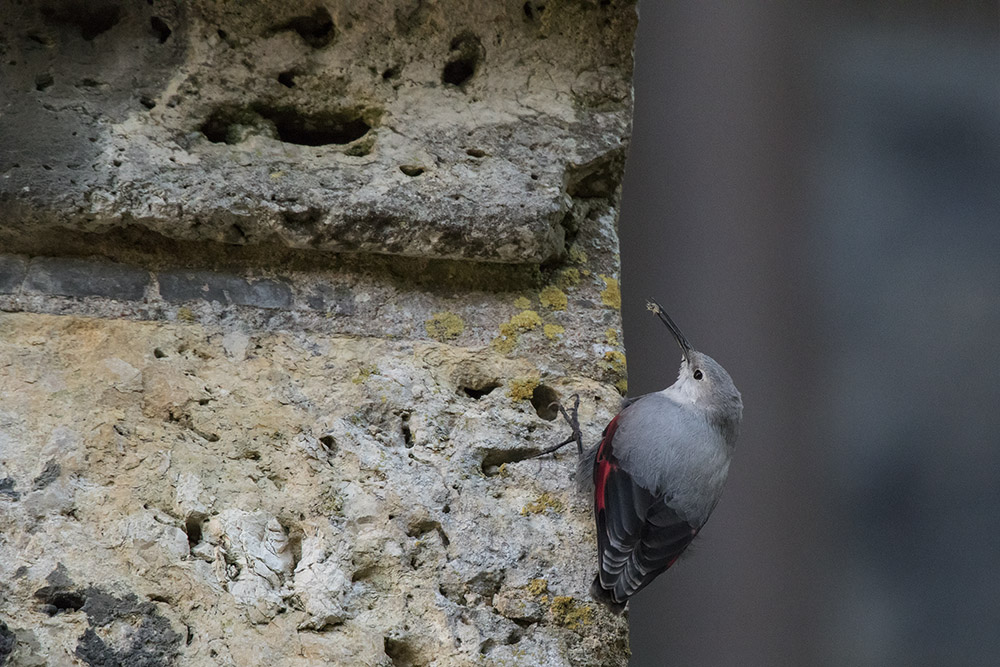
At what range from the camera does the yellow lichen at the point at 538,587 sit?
172cm

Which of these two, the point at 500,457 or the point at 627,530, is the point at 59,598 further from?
the point at 627,530

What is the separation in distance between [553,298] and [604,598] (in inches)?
22.2

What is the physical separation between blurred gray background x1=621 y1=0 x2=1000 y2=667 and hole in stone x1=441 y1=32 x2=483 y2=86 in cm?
135

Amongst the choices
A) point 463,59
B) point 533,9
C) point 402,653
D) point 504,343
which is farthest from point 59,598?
point 533,9

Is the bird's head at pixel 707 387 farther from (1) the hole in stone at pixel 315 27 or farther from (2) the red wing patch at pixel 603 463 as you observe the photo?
(1) the hole in stone at pixel 315 27

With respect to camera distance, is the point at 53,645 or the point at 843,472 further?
the point at 843,472

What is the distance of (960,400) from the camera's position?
3.31 meters

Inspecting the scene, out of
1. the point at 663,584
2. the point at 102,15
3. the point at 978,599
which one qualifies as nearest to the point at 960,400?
the point at 978,599

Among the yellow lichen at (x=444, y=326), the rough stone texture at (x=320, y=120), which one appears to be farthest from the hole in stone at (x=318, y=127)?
the yellow lichen at (x=444, y=326)

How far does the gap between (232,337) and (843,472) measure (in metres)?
2.04

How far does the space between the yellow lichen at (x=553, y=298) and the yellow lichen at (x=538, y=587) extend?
1.68ft

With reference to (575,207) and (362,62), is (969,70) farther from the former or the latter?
(362,62)

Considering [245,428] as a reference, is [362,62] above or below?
above

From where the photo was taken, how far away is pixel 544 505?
5.96 ft
